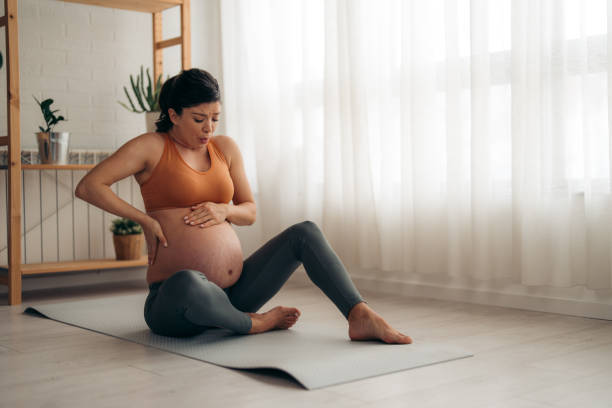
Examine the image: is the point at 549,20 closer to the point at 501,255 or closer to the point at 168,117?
the point at 501,255

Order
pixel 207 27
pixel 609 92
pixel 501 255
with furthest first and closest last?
pixel 207 27, pixel 501 255, pixel 609 92

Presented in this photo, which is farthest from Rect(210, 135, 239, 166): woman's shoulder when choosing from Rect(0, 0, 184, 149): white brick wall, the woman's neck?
Rect(0, 0, 184, 149): white brick wall

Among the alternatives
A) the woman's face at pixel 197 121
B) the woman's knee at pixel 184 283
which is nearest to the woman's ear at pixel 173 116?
the woman's face at pixel 197 121

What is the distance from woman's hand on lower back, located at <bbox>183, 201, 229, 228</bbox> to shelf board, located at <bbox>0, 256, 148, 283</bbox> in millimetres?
1414

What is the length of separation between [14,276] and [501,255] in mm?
2130

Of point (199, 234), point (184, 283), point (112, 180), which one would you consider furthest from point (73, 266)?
point (184, 283)

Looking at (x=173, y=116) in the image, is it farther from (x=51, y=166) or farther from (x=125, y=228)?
(x=125, y=228)

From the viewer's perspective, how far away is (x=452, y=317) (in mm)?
2703

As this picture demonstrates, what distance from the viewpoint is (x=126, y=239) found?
366 centimetres

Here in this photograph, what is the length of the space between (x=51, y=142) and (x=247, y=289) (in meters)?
1.65

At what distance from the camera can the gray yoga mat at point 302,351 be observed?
71.1 inches

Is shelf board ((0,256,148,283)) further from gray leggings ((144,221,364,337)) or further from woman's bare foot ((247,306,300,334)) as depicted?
woman's bare foot ((247,306,300,334))

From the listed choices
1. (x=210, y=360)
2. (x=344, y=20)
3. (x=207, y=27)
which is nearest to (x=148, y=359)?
(x=210, y=360)

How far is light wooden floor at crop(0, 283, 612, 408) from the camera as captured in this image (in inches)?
62.8
